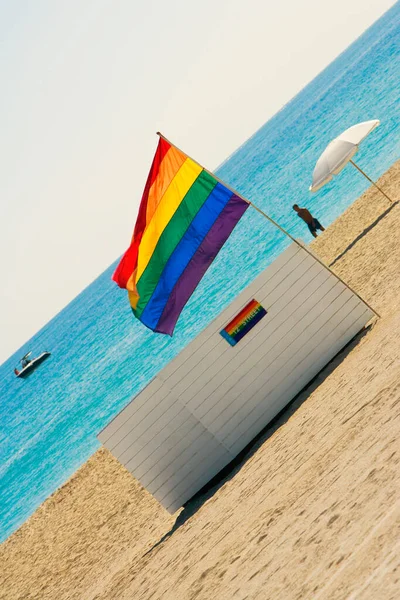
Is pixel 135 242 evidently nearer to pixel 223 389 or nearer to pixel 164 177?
pixel 164 177

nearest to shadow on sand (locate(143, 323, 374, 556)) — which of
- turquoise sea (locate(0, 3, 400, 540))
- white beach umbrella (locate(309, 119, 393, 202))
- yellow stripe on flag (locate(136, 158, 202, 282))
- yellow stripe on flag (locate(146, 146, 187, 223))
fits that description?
yellow stripe on flag (locate(136, 158, 202, 282))

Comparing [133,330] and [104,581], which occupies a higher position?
[133,330]

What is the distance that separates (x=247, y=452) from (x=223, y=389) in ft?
3.27

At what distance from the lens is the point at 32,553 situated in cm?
1655

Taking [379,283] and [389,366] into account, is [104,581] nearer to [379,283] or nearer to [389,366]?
[389,366]

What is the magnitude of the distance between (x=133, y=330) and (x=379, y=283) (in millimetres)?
55706

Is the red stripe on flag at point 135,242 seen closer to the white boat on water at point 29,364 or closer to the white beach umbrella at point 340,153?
the white beach umbrella at point 340,153

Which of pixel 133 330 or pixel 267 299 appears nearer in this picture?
pixel 267 299

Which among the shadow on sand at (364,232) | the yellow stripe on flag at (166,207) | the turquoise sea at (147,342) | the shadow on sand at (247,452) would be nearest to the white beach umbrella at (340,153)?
the shadow on sand at (364,232)

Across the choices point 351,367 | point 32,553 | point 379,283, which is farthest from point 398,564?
point 32,553

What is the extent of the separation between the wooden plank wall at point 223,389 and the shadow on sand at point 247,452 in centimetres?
9

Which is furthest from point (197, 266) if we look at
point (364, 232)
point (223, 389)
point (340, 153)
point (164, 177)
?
point (364, 232)

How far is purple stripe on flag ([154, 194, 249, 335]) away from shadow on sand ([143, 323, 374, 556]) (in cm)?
201

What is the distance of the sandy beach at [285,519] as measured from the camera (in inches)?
256
